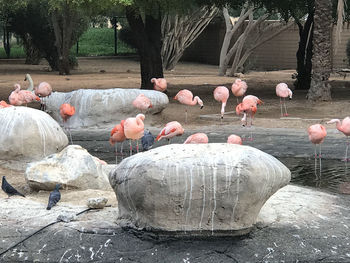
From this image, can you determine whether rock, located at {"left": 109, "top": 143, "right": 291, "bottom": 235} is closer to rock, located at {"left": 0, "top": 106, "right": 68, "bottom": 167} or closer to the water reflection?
the water reflection

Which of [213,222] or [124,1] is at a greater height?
[124,1]

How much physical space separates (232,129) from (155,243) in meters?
6.83

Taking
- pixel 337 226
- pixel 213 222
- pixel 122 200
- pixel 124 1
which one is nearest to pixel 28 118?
pixel 122 200

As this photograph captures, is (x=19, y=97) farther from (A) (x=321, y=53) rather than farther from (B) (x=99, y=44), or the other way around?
(B) (x=99, y=44)

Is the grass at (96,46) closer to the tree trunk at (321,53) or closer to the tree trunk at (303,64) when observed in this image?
the tree trunk at (303,64)

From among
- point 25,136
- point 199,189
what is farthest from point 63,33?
point 199,189

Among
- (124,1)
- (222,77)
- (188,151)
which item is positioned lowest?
(222,77)

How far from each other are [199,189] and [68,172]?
84.5 inches

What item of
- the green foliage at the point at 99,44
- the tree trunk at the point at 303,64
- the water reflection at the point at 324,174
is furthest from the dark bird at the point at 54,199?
the green foliage at the point at 99,44

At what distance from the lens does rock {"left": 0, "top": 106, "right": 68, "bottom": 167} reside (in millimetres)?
8680

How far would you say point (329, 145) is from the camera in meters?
10.6

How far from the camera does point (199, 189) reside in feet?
18.7

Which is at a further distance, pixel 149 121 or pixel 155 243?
pixel 149 121

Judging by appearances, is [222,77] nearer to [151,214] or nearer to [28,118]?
[28,118]
